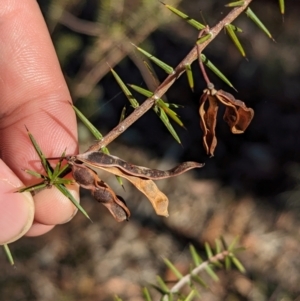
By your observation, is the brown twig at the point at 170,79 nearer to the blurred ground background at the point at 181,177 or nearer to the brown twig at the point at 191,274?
the brown twig at the point at 191,274

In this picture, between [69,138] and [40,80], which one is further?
[40,80]

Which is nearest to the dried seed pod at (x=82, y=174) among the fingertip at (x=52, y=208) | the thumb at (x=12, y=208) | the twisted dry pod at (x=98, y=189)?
the twisted dry pod at (x=98, y=189)

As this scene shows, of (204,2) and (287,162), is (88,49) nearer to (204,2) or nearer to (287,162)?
(204,2)

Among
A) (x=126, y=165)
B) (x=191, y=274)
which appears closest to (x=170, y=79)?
(x=126, y=165)

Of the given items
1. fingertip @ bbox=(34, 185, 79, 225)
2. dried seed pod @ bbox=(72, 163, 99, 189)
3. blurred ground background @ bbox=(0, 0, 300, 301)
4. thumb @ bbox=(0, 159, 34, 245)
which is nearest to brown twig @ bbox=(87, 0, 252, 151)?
dried seed pod @ bbox=(72, 163, 99, 189)

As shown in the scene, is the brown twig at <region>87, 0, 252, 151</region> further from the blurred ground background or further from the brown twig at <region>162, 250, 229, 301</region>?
the blurred ground background

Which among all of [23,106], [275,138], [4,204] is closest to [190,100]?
[275,138]

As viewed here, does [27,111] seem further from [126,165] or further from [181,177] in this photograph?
[181,177]
